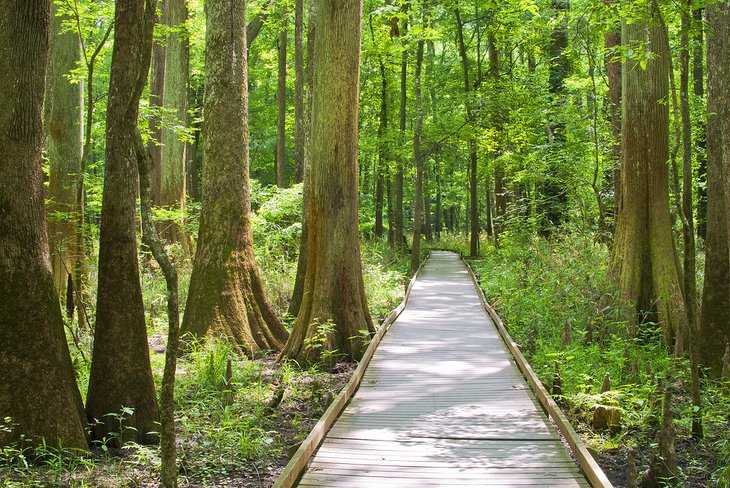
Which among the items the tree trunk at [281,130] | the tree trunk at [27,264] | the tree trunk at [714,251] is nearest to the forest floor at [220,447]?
the tree trunk at [27,264]

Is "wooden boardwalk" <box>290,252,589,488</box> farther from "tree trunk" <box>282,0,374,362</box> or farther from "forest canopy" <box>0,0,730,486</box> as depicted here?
"tree trunk" <box>282,0,374,362</box>

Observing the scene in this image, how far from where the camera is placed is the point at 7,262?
4.80 meters

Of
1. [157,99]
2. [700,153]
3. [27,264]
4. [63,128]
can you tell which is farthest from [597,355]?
[157,99]

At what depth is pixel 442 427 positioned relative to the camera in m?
6.32

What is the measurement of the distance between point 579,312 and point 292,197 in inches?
328

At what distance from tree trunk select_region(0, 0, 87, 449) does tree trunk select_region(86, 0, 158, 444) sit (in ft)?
2.00

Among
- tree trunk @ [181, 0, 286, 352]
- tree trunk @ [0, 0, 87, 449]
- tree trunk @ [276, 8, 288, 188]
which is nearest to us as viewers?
tree trunk @ [0, 0, 87, 449]

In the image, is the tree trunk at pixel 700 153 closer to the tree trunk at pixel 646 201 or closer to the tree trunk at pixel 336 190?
the tree trunk at pixel 646 201

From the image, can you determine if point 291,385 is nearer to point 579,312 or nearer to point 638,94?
point 579,312

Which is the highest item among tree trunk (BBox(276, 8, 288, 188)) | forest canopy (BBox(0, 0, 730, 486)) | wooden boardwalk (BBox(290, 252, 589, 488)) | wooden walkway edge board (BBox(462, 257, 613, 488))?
tree trunk (BBox(276, 8, 288, 188))

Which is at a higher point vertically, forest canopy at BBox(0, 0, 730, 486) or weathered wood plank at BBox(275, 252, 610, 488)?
forest canopy at BBox(0, 0, 730, 486)

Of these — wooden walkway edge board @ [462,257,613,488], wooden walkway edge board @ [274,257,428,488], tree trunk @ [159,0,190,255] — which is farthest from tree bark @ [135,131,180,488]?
tree trunk @ [159,0,190,255]

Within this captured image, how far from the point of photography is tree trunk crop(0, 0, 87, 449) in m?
4.80

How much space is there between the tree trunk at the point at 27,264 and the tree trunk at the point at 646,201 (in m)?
8.45
